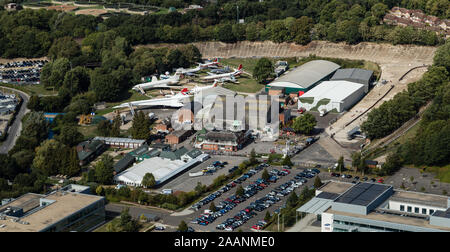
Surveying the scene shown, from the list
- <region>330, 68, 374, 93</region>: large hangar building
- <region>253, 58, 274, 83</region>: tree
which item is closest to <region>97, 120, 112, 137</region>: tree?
<region>253, 58, 274, 83</region>: tree

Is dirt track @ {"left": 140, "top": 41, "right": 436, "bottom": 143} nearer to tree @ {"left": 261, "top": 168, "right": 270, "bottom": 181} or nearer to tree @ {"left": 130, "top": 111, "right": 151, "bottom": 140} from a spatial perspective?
tree @ {"left": 261, "top": 168, "right": 270, "bottom": 181}

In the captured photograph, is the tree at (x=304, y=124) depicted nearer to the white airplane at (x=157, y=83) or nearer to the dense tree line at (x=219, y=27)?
the white airplane at (x=157, y=83)

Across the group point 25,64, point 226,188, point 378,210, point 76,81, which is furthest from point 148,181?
point 25,64

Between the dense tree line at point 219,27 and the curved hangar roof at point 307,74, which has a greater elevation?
the dense tree line at point 219,27

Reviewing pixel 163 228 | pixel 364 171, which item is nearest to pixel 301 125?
pixel 364 171

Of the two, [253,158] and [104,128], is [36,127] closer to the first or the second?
[104,128]

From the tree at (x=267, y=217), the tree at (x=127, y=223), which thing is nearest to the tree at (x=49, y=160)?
the tree at (x=127, y=223)

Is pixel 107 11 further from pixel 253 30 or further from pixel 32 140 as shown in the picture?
pixel 32 140
